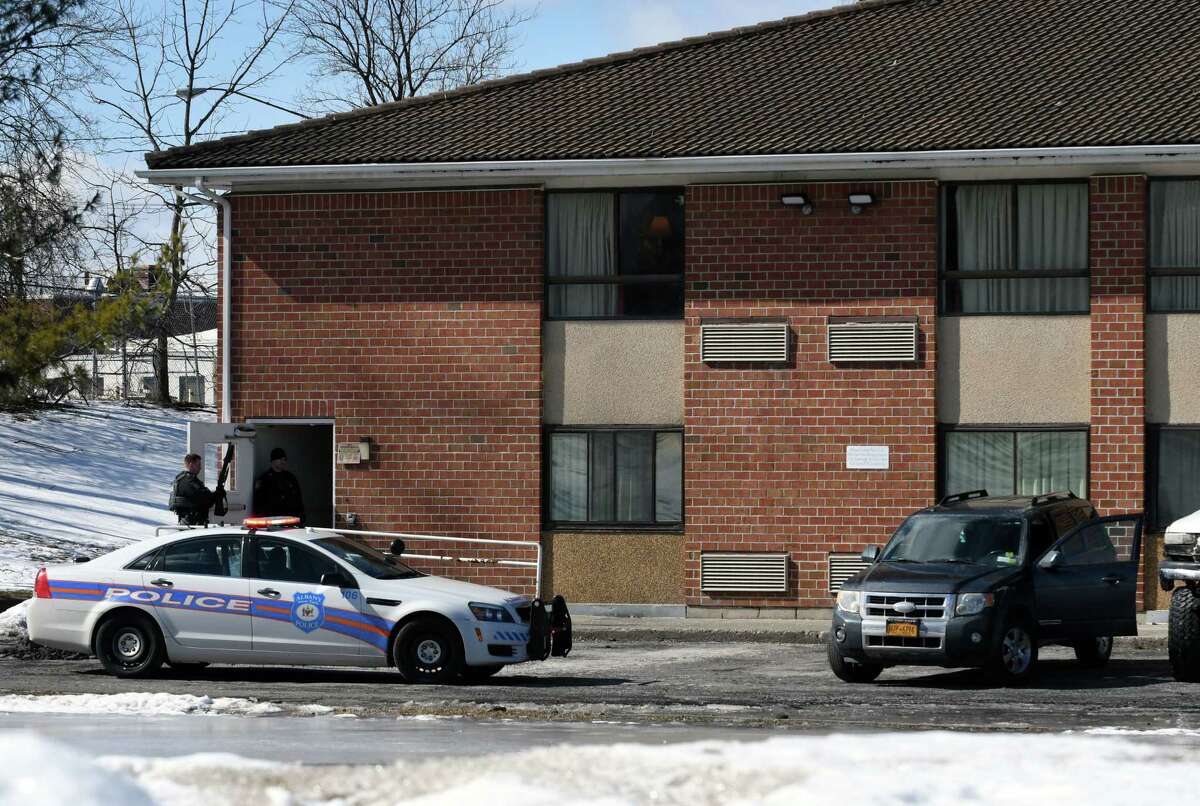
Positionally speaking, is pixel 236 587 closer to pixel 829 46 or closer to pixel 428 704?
pixel 428 704

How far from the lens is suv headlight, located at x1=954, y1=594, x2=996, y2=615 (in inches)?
600

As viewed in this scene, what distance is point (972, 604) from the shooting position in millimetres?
15266

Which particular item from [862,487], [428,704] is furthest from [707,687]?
[862,487]

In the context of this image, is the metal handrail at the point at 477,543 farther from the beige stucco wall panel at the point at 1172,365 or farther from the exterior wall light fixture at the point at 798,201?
the beige stucco wall panel at the point at 1172,365

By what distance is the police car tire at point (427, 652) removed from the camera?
15594mm

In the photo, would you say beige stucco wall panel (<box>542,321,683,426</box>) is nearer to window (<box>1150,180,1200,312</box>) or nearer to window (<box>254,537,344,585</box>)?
window (<box>1150,180,1200,312</box>)

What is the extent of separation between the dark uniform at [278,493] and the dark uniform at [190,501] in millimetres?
1420

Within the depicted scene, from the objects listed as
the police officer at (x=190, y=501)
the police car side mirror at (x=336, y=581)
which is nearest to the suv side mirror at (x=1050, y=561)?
the police car side mirror at (x=336, y=581)

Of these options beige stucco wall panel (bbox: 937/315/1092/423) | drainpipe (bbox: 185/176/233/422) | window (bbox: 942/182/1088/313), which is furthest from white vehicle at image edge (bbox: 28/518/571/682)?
window (bbox: 942/182/1088/313)

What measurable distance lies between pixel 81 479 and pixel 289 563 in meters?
23.5

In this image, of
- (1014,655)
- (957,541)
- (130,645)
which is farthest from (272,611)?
(1014,655)

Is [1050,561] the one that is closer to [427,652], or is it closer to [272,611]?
[427,652]

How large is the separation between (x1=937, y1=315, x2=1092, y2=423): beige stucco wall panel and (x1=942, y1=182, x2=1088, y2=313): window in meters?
0.23

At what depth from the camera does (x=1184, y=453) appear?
2175 cm
